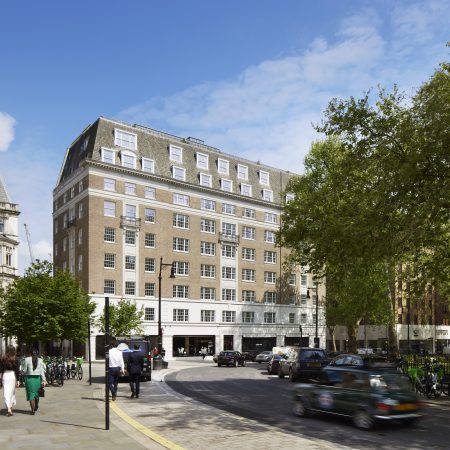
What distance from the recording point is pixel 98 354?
196 ft

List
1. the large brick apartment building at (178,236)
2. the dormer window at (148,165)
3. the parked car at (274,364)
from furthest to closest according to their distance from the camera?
the dormer window at (148,165) < the large brick apartment building at (178,236) < the parked car at (274,364)

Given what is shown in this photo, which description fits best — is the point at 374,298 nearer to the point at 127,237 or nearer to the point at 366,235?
the point at 127,237

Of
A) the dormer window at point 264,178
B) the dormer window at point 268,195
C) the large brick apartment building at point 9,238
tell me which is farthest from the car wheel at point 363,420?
the dormer window at point 264,178

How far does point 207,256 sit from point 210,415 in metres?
54.6

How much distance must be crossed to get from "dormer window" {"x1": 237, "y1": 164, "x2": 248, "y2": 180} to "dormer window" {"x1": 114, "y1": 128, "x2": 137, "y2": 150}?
650 inches

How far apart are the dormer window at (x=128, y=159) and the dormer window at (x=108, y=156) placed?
3.83 feet

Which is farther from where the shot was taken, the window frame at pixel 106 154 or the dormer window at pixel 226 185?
the dormer window at pixel 226 185

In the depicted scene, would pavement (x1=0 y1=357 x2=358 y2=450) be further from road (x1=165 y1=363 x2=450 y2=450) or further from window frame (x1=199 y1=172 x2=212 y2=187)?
window frame (x1=199 y1=172 x2=212 y2=187)

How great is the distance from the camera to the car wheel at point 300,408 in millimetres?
15781

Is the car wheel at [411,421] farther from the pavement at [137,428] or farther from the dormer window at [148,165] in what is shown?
the dormer window at [148,165]

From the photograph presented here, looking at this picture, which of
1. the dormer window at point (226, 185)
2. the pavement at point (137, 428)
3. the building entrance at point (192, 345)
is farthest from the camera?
the dormer window at point (226, 185)

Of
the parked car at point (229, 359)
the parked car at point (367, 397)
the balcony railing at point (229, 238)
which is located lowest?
the parked car at point (229, 359)

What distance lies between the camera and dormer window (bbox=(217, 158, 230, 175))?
75.4m

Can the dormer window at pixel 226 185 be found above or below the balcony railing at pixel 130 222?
above
